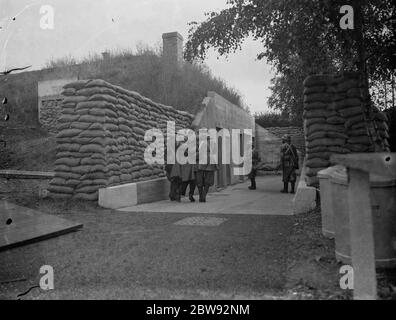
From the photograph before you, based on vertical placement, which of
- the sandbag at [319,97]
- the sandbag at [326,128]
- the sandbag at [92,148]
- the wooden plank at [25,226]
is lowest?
the wooden plank at [25,226]

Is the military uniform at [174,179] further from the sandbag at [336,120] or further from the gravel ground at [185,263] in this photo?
the sandbag at [336,120]

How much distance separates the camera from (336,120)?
Result: 5.75 metres

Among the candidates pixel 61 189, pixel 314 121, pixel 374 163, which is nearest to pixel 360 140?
pixel 314 121

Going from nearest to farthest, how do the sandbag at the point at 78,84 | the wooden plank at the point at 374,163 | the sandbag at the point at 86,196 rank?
the wooden plank at the point at 374,163 < the sandbag at the point at 86,196 < the sandbag at the point at 78,84

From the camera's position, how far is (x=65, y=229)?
454cm

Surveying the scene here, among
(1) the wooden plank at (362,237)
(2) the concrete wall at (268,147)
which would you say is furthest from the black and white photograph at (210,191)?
(2) the concrete wall at (268,147)

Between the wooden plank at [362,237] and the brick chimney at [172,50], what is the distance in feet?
35.8

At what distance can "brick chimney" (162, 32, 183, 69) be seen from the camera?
41.6ft

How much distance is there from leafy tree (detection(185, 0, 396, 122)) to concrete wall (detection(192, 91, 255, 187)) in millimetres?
5378

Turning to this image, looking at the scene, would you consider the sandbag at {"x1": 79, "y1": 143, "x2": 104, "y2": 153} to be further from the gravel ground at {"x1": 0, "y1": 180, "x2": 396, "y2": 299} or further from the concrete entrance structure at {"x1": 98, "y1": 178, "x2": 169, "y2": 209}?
the gravel ground at {"x1": 0, "y1": 180, "x2": 396, "y2": 299}

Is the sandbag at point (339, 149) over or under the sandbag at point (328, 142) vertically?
under

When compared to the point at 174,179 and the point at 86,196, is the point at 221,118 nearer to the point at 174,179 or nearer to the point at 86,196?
the point at 174,179

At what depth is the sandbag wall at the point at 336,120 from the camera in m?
5.62

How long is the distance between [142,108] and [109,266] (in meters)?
5.59
